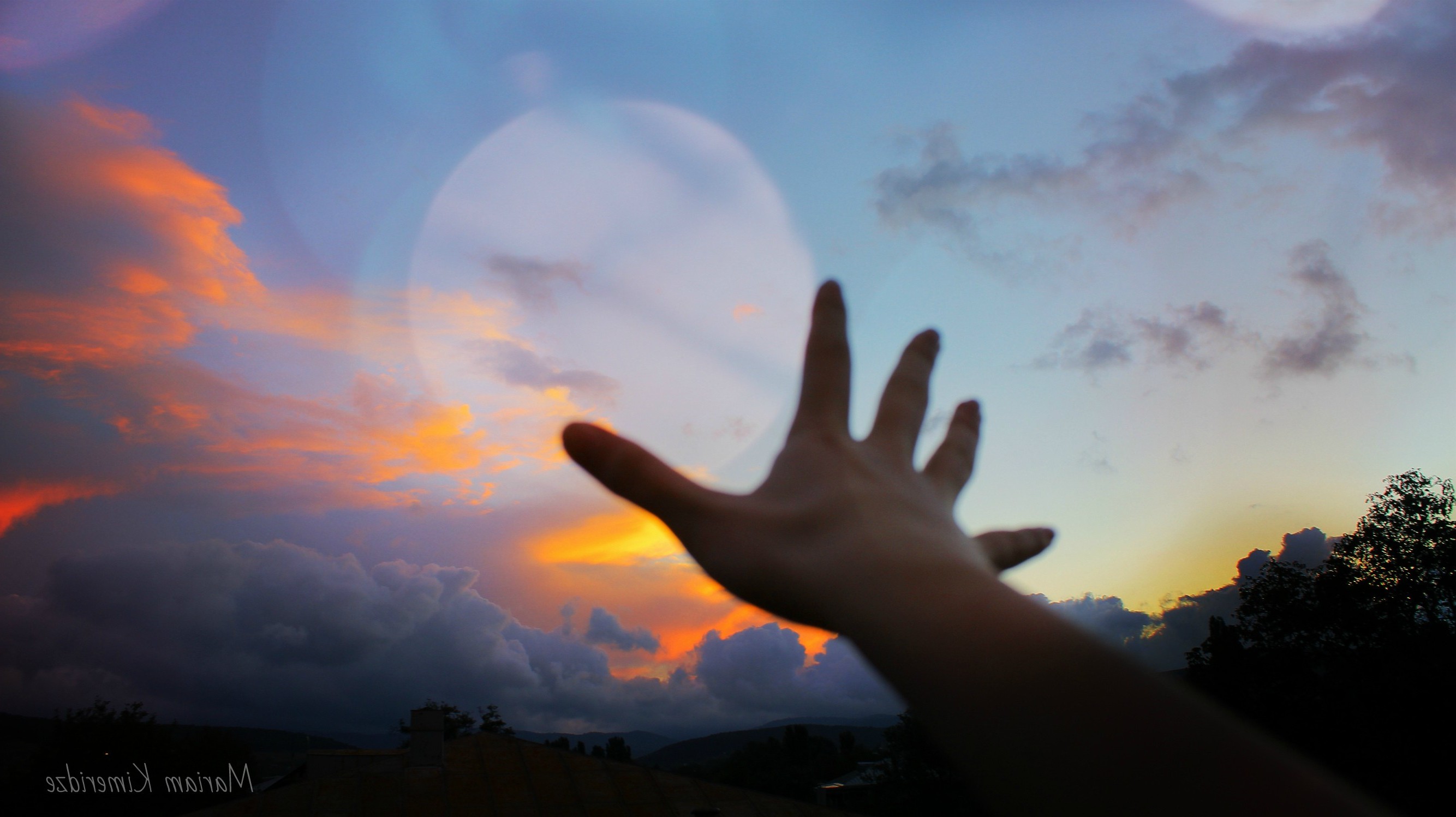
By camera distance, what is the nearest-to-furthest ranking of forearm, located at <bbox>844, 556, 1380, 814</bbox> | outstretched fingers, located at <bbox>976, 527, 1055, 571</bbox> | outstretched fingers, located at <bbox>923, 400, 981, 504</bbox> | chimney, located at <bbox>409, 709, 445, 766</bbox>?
forearm, located at <bbox>844, 556, 1380, 814</bbox>, outstretched fingers, located at <bbox>923, 400, 981, 504</bbox>, outstretched fingers, located at <bbox>976, 527, 1055, 571</bbox>, chimney, located at <bbox>409, 709, 445, 766</bbox>

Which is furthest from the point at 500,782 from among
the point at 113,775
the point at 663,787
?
the point at 113,775

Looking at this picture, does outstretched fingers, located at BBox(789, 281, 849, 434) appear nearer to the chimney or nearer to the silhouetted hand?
the silhouetted hand

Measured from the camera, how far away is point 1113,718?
108 cm

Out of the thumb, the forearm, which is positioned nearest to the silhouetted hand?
the thumb

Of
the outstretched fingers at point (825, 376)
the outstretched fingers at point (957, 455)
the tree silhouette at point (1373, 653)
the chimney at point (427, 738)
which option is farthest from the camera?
the tree silhouette at point (1373, 653)

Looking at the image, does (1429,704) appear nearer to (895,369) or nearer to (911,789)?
(895,369)

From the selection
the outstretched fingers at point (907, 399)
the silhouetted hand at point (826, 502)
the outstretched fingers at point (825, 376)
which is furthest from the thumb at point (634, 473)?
the outstretched fingers at point (907, 399)

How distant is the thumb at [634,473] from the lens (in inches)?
71.1

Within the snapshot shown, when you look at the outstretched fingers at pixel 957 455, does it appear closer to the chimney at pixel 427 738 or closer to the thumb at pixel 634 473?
the thumb at pixel 634 473

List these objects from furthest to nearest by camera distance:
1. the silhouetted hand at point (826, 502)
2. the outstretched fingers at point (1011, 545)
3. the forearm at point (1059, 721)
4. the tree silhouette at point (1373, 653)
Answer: the tree silhouette at point (1373, 653) → the outstretched fingers at point (1011, 545) → the silhouetted hand at point (826, 502) → the forearm at point (1059, 721)

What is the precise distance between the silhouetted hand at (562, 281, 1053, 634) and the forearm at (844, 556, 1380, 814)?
13cm

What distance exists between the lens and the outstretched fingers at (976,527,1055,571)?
230 cm

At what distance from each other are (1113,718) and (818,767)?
12500 centimetres

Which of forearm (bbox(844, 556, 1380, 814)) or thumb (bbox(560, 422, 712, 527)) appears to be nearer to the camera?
forearm (bbox(844, 556, 1380, 814))
